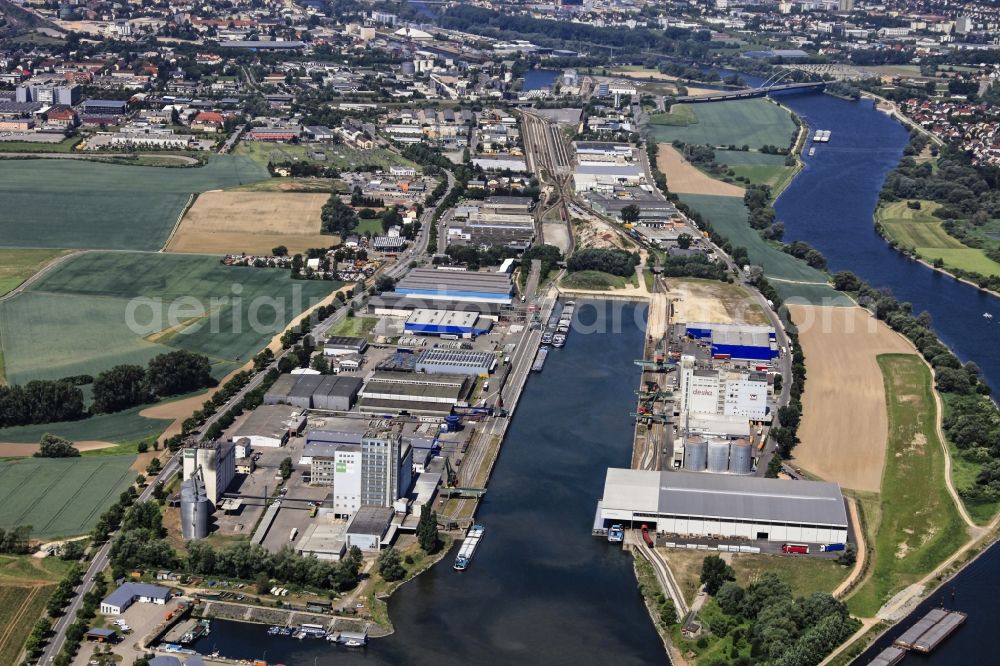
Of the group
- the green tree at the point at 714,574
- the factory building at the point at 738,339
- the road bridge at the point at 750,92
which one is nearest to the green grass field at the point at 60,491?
the green tree at the point at 714,574

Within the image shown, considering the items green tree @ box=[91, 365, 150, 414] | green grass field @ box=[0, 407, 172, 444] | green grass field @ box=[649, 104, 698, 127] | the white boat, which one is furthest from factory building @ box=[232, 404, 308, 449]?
green grass field @ box=[649, 104, 698, 127]

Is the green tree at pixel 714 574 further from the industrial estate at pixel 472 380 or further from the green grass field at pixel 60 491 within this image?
the green grass field at pixel 60 491

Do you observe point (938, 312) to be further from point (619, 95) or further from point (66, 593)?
point (619, 95)

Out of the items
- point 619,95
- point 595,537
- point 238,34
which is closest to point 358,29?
point 238,34

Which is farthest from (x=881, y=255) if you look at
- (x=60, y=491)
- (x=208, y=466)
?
(x=60, y=491)

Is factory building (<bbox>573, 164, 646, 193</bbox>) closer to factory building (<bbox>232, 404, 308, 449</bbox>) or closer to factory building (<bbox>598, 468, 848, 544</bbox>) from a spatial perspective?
factory building (<bbox>232, 404, 308, 449</bbox>)

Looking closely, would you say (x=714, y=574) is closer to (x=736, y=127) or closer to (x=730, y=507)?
(x=730, y=507)
